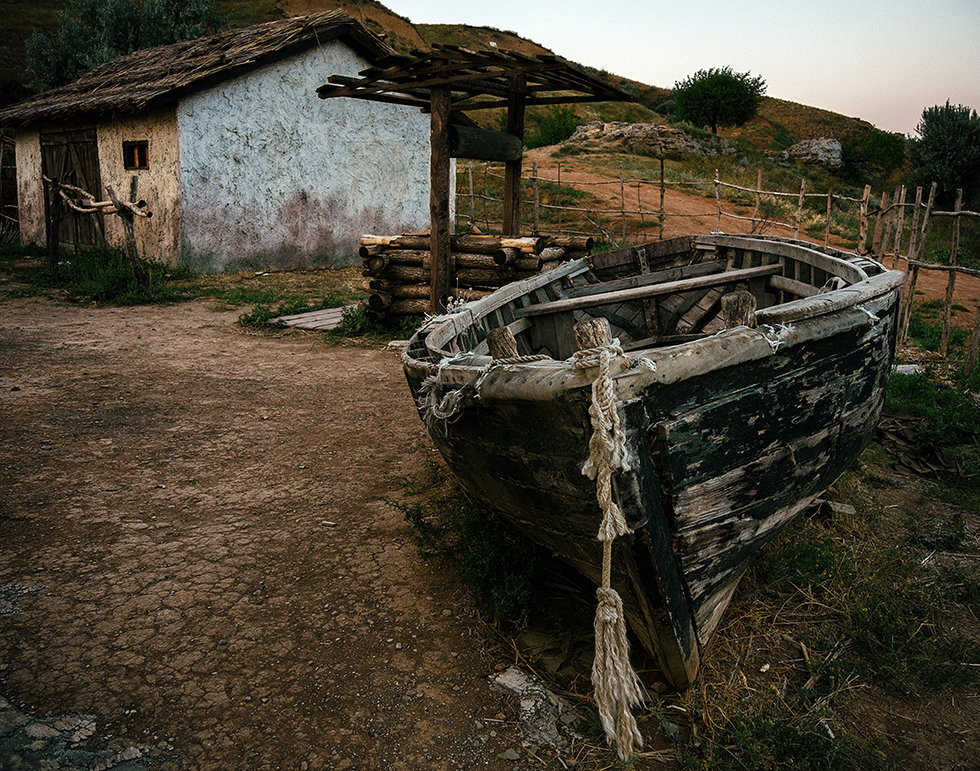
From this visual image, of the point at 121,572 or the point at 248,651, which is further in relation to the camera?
the point at 121,572

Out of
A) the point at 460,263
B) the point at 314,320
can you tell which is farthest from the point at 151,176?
the point at 460,263

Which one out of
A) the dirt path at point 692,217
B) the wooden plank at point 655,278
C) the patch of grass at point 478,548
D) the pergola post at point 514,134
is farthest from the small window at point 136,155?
the patch of grass at point 478,548

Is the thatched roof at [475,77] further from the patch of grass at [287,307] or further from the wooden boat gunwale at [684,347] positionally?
the wooden boat gunwale at [684,347]

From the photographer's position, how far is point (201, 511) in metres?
3.79

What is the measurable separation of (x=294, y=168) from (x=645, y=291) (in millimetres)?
9684

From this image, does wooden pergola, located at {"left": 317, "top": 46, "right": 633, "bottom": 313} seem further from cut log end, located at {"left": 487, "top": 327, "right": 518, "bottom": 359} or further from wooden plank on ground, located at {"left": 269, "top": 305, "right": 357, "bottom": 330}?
cut log end, located at {"left": 487, "top": 327, "right": 518, "bottom": 359}

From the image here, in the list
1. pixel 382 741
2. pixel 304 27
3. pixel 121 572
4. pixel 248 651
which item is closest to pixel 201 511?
pixel 121 572

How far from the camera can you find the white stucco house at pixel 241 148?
11.2 m

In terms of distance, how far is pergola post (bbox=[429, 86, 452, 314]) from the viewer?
21.8 feet

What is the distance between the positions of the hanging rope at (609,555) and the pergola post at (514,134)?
5756mm

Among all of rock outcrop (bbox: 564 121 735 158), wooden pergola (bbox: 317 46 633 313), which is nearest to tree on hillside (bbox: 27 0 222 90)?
rock outcrop (bbox: 564 121 735 158)

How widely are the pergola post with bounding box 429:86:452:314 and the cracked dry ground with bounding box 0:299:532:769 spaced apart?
208 centimetres

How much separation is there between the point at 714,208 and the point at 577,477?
18.5m

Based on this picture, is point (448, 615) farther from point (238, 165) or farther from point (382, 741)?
point (238, 165)
